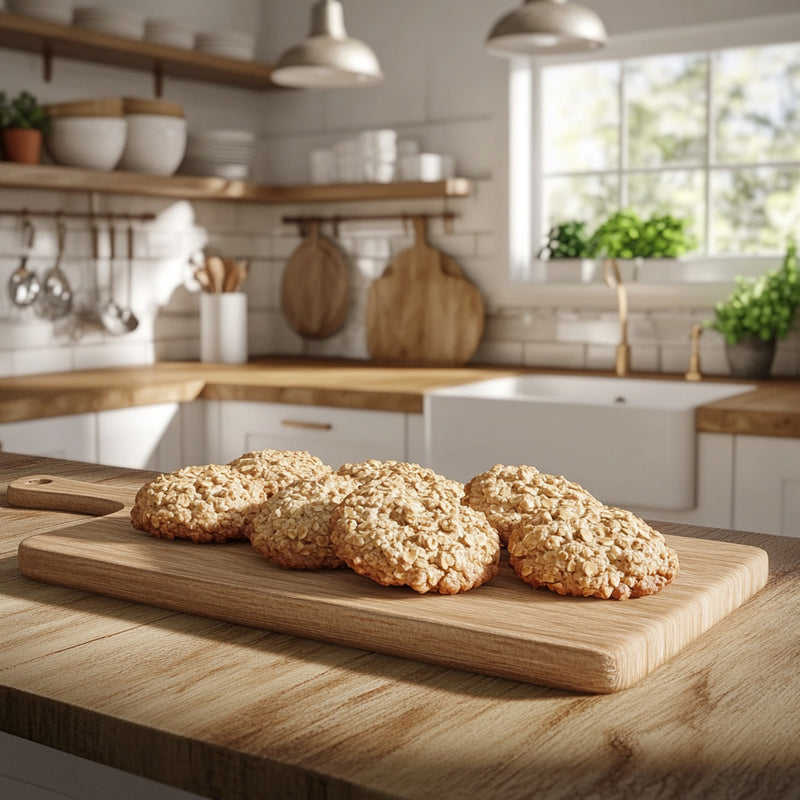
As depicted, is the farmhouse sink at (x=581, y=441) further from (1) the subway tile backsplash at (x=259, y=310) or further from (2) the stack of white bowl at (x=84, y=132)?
(2) the stack of white bowl at (x=84, y=132)

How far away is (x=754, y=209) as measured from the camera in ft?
11.5

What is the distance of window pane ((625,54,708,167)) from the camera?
11.7ft

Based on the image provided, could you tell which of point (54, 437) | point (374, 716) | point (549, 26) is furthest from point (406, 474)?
point (54, 437)

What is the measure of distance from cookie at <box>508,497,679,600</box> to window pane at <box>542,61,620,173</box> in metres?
2.97

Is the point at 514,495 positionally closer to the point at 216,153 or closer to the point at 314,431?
the point at 314,431

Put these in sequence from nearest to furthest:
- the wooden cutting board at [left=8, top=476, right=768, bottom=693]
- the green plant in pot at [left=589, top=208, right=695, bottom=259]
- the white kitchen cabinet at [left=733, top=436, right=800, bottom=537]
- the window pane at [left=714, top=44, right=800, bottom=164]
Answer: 1. the wooden cutting board at [left=8, top=476, right=768, bottom=693]
2. the white kitchen cabinet at [left=733, top=436, right=800, bottom=537]
3. the window pane at [left=714, top=44, right=800, bottom=164]
4. the green plant in pot at [left=589, top=208, right=695, bottom=259]

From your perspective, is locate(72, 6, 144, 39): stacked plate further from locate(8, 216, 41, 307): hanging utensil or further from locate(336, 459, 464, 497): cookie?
locate(336, 459, 464, 497): cookie

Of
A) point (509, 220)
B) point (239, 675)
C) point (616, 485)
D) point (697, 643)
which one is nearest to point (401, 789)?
point (239, 675)

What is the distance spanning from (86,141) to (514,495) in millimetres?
2716

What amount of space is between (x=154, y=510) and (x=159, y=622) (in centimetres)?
15

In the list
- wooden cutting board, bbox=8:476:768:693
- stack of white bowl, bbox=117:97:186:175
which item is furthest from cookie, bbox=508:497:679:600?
stack of white bowl, bbox=117:97:186:175

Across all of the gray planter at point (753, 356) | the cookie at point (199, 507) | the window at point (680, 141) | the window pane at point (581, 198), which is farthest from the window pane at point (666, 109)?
the cookie at point (199, 507)

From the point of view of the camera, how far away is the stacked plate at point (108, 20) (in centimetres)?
348

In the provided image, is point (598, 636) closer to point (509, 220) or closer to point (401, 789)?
point (401, 789)
